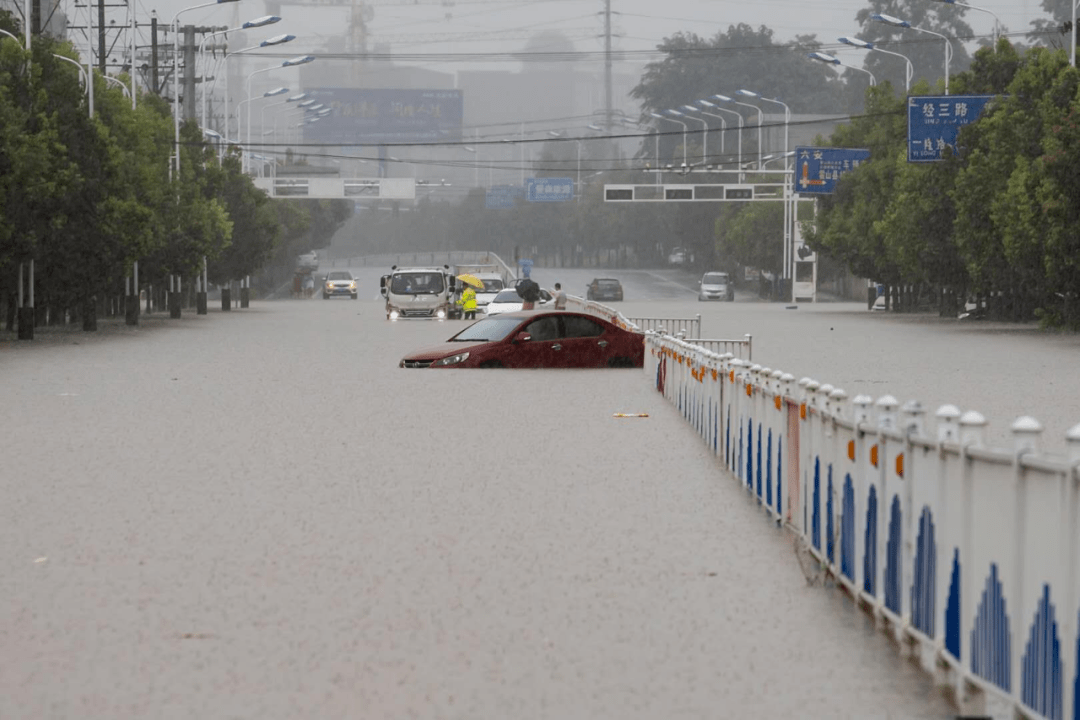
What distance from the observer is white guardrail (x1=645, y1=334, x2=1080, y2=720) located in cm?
624

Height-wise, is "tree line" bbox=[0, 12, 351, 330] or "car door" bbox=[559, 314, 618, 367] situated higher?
"tree line" bbox=[0, 12, 351, 330]

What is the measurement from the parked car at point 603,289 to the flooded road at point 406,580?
238ft

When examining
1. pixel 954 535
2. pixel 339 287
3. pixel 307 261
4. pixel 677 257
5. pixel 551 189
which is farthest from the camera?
pixel 677 257

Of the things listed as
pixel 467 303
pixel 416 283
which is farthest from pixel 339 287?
pixel 416 283

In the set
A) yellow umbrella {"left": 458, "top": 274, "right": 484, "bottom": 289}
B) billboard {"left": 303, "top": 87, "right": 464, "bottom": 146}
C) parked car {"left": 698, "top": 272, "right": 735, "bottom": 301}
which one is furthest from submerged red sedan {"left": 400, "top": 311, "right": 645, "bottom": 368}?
billboard {"left": 303, "top": 87, "right": 464, "bottom": 146}

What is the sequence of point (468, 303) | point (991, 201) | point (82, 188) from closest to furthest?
point (82, 188)
point (991, 201)
point (468, 303)

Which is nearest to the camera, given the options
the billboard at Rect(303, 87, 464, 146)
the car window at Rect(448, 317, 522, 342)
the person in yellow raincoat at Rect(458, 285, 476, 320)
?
the car window at Rect(448, 317, 522, 342)

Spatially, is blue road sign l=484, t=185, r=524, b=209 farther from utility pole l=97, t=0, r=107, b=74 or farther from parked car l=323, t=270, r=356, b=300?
utility pole l=97, t=0, r=107, b=74

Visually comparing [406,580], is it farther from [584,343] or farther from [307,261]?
[307,261]

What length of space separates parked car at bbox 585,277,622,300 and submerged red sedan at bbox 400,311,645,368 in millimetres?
60407

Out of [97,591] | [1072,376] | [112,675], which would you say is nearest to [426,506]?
[97,591]

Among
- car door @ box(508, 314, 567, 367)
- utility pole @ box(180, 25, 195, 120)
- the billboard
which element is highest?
the billboard

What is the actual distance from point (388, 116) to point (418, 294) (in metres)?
113

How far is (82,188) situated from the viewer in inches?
1850
